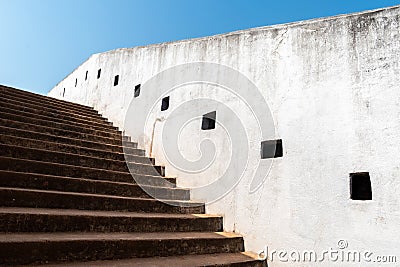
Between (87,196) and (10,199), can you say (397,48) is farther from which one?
(10,199)

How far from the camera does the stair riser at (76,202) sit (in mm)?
1944

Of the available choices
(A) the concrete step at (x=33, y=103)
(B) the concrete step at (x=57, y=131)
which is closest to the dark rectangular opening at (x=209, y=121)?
(B) the concrete step at (x=57, y=131)

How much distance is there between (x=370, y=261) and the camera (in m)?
1.80

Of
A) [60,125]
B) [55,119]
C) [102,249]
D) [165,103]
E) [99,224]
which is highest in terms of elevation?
[165,103]

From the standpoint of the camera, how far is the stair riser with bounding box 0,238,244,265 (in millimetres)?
1468

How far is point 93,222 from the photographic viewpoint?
1962 mm

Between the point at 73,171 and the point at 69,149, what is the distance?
21.3 inches

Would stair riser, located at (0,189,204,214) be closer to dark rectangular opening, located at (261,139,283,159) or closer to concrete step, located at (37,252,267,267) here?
concrete step, located at (37,252,267,267)

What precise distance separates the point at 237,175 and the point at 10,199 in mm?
1779

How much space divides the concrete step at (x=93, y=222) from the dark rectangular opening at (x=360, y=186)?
3.92ft

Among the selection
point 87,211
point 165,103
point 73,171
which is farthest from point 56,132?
point 87,211

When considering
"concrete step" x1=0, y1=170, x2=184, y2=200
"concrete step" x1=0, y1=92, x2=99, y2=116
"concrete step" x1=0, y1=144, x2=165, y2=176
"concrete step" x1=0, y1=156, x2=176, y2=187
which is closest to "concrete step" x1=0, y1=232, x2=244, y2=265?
"concrete step" x1=0, y1=170, x2=184, y2=200

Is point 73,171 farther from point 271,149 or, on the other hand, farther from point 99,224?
point 271,149

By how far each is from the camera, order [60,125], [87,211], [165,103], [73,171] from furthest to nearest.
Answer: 1. [165,103]
2. [60,125]
3. [73,171]
4. [87,211]
